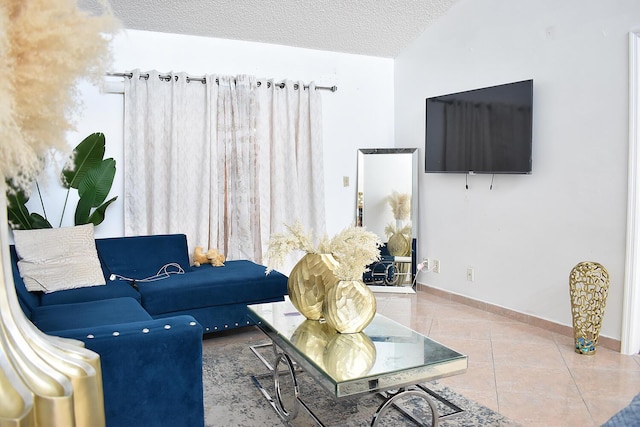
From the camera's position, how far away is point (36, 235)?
133 inches

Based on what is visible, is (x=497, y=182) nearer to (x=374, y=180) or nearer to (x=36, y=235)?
(x=374, y=180)

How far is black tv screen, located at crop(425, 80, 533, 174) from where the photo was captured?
3.90 meters

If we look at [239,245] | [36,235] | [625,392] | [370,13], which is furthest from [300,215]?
[625,392]

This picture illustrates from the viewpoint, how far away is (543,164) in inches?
152

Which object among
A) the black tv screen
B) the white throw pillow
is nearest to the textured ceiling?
the black tv screen

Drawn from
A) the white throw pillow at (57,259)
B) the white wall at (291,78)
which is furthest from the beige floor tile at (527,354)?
the white throw pillow at (57,259)

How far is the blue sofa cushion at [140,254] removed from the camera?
3.80 meters

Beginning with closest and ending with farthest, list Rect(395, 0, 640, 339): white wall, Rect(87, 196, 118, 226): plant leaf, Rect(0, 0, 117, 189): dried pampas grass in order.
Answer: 1. Rect(0, 0, 117, 189): dried pampas grass
2. Rect(395, 0, 640, 339): white wall
3. Rect(87, 196, 118, 226): plant leaf

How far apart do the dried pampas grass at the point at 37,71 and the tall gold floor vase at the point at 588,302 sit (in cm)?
330

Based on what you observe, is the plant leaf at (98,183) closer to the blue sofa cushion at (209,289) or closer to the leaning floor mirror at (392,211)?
the blue sofa cushion at (209,289)

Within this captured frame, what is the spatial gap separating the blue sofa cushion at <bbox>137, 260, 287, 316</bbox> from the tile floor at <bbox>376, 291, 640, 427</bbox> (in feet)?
3.95

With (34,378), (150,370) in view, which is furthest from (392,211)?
(34,378)

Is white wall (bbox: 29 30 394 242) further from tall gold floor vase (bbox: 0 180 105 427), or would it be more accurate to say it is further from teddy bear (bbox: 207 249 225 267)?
tall gold floor vase (bbox: 0 180 105 427)

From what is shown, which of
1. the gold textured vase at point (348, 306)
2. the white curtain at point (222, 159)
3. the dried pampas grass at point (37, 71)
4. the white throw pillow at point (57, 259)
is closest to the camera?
the dried pampas grass at point (37, 71)
